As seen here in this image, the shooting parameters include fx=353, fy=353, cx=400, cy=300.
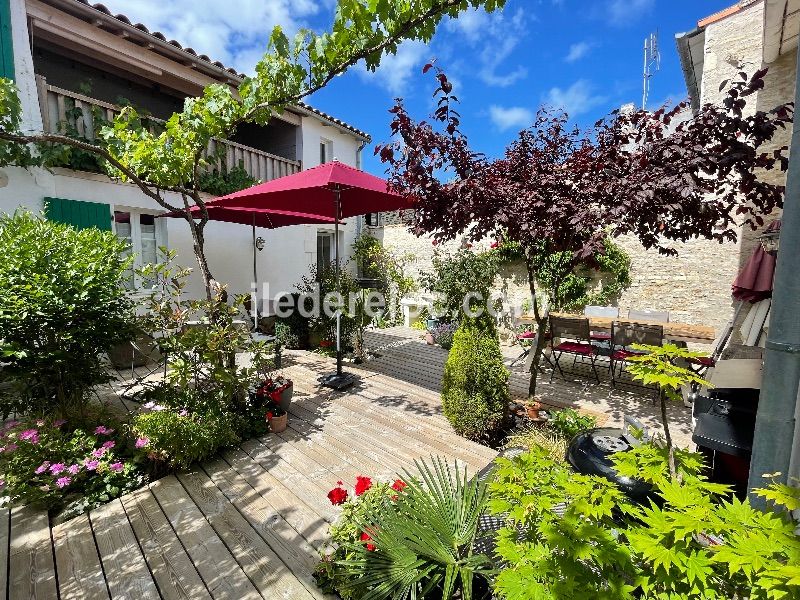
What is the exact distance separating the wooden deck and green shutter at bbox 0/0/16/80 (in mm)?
6438

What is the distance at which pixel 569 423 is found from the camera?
371cm

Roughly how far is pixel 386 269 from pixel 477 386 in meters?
8.48

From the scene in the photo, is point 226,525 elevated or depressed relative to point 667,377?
depressed

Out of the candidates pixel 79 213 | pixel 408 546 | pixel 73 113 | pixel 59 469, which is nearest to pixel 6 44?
pixel 73 113

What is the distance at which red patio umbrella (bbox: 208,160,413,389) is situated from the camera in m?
4.68

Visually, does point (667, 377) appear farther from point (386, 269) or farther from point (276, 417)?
point (386, 269)

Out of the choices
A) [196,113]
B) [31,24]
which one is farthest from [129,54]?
[196,113]

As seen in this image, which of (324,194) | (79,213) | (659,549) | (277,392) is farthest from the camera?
(79,213)

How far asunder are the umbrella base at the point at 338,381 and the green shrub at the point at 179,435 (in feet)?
6.38

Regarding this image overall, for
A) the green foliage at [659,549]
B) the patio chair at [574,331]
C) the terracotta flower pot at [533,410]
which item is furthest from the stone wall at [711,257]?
the green foliage at [659,549]

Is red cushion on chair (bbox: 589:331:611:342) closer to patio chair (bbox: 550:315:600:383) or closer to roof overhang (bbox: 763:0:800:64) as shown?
patio chair (bbox: 550:315:600:383)

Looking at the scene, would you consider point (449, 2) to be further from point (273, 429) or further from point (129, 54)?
point (129, 54)

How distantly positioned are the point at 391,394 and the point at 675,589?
4.43 meters

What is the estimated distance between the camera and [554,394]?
5.67 metres
